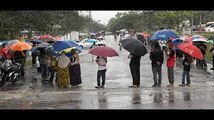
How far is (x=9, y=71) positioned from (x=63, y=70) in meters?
2.43

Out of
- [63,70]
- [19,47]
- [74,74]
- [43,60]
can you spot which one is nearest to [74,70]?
[74,74]

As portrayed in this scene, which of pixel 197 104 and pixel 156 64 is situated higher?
pixel 156 64

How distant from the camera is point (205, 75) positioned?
17438mm

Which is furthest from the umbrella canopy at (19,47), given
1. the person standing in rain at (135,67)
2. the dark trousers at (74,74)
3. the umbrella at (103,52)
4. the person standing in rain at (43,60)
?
the person standing in rain at (135,67)

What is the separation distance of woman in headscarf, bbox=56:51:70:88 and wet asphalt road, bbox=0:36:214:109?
320mm

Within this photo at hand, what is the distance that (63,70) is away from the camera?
1447cm

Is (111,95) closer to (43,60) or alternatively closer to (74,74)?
(74,74)

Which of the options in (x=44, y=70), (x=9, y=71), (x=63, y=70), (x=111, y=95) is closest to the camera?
(x=111, y=95)

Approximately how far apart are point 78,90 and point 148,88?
2.43 m
